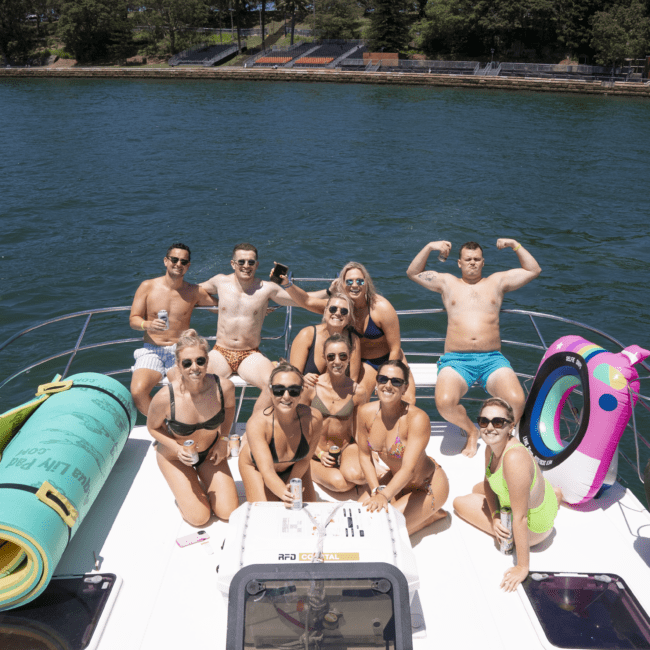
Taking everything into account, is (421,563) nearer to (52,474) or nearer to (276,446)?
(276,446)

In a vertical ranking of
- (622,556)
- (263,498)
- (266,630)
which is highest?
(266,630)

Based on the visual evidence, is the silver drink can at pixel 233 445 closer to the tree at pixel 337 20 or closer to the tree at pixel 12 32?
the tree at pixel 337 20

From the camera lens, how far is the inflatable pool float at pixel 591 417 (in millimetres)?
4316

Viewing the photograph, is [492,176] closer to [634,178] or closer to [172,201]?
[634,178]

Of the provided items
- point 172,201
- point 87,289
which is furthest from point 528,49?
point 87,289

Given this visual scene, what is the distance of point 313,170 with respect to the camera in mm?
24625

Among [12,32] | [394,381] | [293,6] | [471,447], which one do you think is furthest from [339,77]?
[394,381]

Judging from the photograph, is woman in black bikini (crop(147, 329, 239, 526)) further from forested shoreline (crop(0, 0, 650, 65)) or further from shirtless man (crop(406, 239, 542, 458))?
forested shoreline (crop(0, 0, 650, 65))

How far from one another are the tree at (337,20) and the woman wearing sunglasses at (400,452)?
6776 cm

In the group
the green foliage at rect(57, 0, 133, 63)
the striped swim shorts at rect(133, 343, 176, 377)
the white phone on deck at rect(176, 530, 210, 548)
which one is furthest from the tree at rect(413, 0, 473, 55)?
the white phone on deck at rect(176, 530, 210, 548)

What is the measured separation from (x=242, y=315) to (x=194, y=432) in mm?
1634

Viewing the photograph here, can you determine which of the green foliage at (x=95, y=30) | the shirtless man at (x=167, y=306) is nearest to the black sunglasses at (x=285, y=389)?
the shirtless man at (x=167, y=306)

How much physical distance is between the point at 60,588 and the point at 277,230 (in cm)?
1495

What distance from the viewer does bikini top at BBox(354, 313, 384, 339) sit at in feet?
17.3
